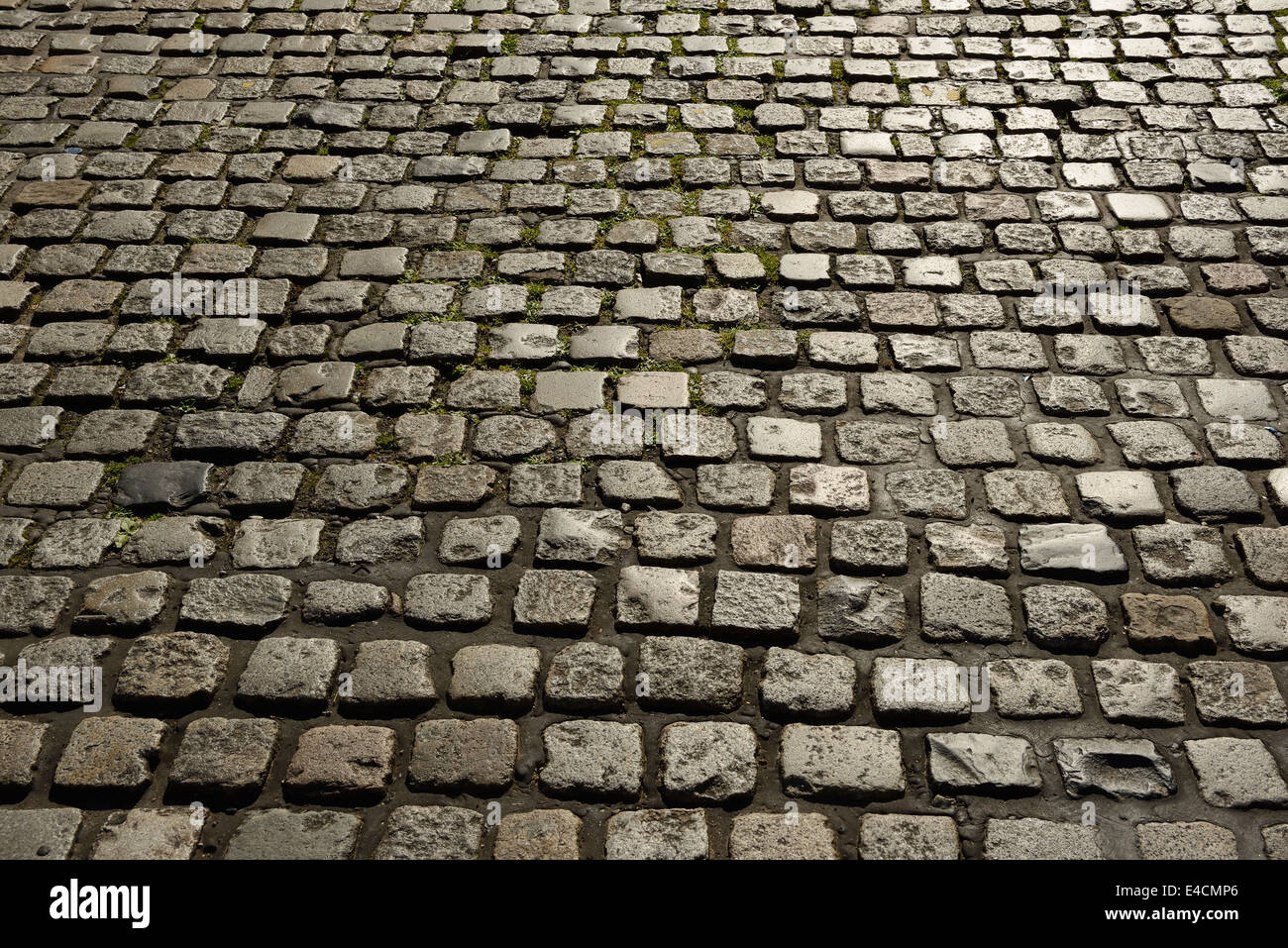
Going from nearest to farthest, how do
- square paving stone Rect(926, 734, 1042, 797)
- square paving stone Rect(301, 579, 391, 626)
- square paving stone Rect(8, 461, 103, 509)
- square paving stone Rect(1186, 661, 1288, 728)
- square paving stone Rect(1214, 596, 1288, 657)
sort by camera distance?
square paving stone Rect(926, 734, 1042, 797) < square paving stone Rect(1186, 661, 1288, 728) < square paving stone Rect(1214, 596, 1288, 657) < square paving stone Rect(301, 579, 391, 626) < square paving stone Rect(8, 461, 103, 509)

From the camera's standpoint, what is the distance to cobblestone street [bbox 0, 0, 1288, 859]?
9.08ft

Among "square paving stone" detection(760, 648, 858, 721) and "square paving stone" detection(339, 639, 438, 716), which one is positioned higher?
"square paving stone" detection(339, 639, 438, 716)

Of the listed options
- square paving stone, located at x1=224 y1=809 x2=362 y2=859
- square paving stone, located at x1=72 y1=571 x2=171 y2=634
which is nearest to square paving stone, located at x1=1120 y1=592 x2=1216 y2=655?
square paving stone, located at x1=224 y1=809 x2=362 y2=859

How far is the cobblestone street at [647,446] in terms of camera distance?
2768mm

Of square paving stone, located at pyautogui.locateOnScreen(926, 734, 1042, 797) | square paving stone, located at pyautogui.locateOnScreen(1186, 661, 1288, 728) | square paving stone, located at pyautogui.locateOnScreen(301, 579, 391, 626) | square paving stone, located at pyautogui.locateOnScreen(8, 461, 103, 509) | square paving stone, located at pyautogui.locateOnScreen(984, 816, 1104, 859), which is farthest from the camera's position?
square paving stone, located at pyautogui.locateOnScreen(8, 461, 103, 509)

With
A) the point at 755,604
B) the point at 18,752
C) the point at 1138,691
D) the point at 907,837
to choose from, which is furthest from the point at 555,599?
the point at 1138,691

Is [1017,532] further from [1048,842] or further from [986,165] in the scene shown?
[986,165]

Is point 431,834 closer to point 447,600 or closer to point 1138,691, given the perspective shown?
point 447,600

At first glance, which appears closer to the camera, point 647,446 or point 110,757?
point 110,757

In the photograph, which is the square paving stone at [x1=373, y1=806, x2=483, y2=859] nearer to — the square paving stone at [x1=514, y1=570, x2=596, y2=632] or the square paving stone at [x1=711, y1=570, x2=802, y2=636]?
the square paving stone at [x1=514, y1=570, x2=596, y2=632]

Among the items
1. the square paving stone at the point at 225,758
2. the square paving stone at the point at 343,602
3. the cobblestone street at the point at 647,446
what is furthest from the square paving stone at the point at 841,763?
the square paving stone at the point at 225,758

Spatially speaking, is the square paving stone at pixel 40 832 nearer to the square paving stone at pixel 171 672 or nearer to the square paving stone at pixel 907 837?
the square paving stone at pixel 171 672

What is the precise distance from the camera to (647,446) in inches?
144
